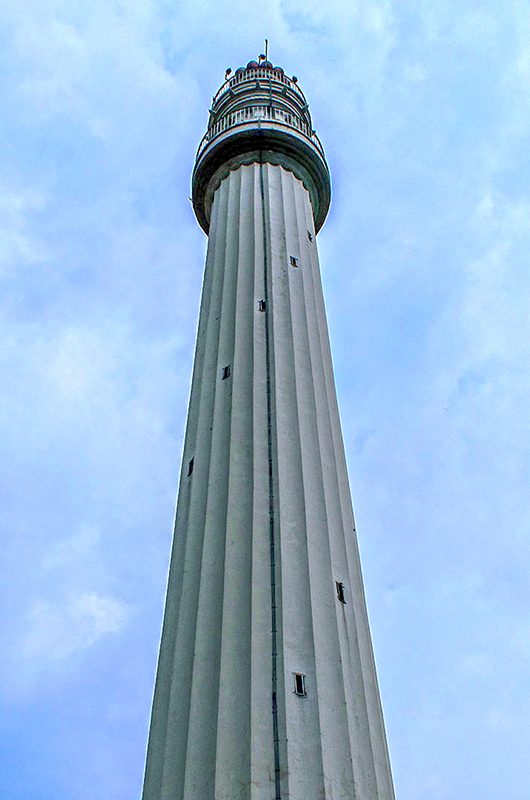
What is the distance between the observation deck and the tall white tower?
2.62m

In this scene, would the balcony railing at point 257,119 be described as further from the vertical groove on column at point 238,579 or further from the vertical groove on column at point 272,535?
the vertical groove on column at point 238,579

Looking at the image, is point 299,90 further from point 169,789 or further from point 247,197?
point 169,789

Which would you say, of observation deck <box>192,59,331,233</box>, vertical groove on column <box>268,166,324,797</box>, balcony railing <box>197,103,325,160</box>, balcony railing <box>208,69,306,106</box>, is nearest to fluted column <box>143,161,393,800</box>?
A: vertical groove on column <box>268,166,324,797</box>

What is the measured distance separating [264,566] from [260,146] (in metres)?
16.2

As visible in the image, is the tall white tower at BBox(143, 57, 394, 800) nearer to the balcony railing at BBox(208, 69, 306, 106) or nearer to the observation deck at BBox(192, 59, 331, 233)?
the observation deck at BBox(192, 59, 331, 233)

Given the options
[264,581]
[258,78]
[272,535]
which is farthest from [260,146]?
[264,581]

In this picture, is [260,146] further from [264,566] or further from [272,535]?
[264,566]

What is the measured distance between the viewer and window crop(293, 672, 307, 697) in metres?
13.2

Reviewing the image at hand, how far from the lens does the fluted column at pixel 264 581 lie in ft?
41.2

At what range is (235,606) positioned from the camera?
14.6 meters

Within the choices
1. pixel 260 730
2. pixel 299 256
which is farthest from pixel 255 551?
pixel 299 256

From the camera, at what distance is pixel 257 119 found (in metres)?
27.7

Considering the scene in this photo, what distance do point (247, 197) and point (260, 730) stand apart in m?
16.9

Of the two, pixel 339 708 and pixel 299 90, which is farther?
pixel 299 90
